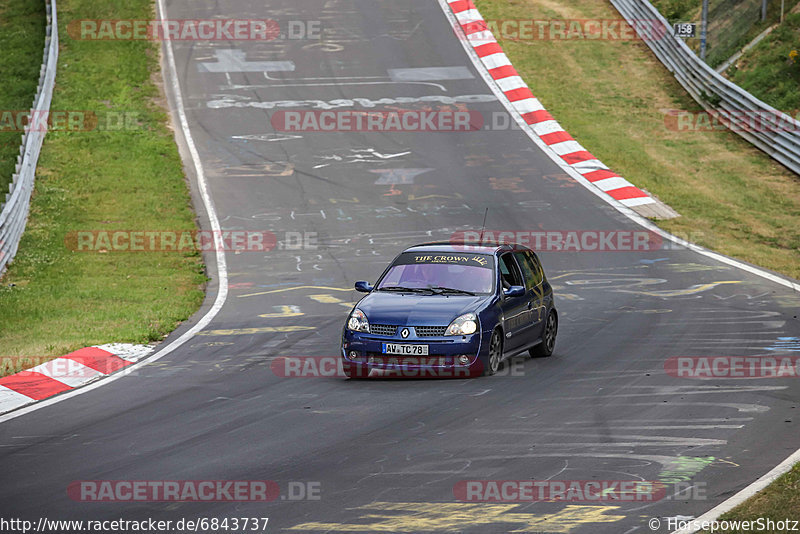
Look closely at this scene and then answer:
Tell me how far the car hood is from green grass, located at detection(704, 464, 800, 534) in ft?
17.2

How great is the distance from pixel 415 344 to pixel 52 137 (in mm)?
20771

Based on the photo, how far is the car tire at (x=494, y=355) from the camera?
1245 centimetres

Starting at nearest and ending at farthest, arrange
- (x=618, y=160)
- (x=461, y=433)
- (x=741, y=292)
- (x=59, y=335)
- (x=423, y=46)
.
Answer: (x=461, y=433) < (x=59, y=335) < (x=741, y=292) < (x=618, y=160) < (x=423, y=46)

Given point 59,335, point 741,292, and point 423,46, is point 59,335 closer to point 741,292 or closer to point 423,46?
point 741,292

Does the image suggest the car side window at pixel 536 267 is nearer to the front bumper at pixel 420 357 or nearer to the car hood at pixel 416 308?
the car hood at pixel 416 308

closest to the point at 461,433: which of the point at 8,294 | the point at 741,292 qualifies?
the point at 741,292

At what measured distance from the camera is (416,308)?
40.9 ft

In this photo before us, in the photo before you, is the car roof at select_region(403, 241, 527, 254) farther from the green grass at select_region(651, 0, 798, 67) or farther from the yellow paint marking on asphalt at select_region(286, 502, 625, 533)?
the green grass at select_region(651, 0, 798, 67)

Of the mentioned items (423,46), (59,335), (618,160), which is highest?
(423,46)

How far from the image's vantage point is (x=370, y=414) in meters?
10.5

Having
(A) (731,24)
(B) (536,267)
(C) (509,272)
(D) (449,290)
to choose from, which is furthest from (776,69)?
(D) (449,290)

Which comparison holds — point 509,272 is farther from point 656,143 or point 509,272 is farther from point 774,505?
point 656,143

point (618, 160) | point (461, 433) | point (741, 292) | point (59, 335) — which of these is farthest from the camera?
point (618, 160)

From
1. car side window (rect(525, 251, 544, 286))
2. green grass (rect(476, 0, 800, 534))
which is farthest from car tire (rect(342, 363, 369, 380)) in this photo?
green grass (rect(476, 0, 800, 534))
